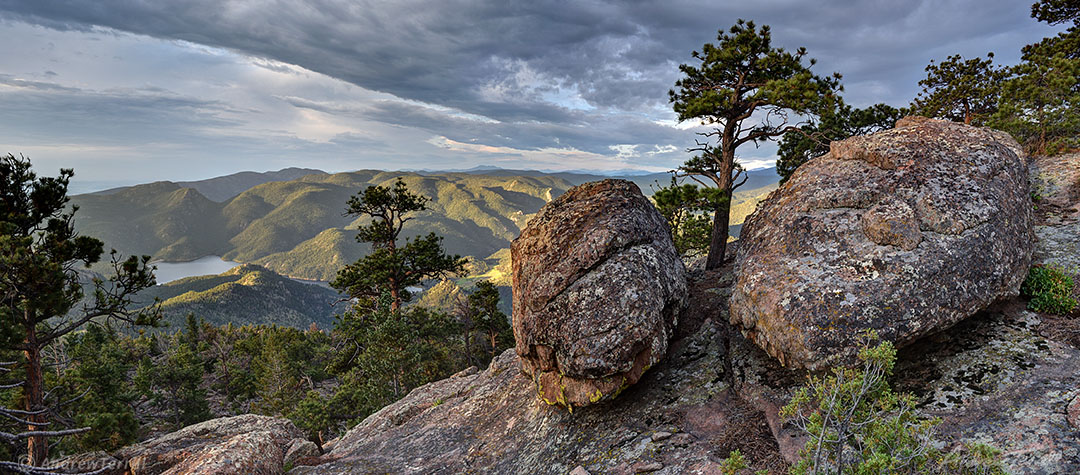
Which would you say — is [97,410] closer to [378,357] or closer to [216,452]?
[378,357]


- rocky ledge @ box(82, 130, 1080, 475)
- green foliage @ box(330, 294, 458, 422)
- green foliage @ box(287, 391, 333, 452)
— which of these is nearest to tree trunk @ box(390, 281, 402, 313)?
green foliage @ box(330, 294, 458, 422)

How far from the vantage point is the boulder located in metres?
13.3

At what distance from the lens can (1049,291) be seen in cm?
1033

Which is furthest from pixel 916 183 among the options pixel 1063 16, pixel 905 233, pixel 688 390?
pixel 1063 16

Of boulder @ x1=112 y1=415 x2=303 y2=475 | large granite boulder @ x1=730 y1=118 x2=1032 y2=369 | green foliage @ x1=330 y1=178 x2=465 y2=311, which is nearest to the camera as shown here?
large granite boulder @ x1=730 y1=118 x2=1032 y2=369

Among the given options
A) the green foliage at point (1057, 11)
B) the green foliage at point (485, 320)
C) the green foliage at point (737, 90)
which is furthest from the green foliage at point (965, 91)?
the green foliage at point (485, 320)

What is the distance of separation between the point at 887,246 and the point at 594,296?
7508 mm

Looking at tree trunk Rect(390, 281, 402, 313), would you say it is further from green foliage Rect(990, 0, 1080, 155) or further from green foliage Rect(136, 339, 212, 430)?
green foliage Rect(990, 0, 1080, 155)

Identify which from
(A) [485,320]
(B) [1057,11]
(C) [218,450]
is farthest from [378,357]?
(B) [1057,11]

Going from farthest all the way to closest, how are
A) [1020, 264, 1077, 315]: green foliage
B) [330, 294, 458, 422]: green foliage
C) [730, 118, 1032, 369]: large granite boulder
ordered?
[330, 294, 458, 422]: green foliage, [1020, 264, 1077, 315]: green foliage, [730, 118, 1032, 369]: large granite boulder

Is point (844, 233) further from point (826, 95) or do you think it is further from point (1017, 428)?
point (826, 95)

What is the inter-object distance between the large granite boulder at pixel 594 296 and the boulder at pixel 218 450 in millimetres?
9912

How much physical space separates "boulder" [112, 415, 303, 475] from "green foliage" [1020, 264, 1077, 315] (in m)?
23.4

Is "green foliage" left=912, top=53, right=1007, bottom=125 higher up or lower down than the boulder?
higher up
